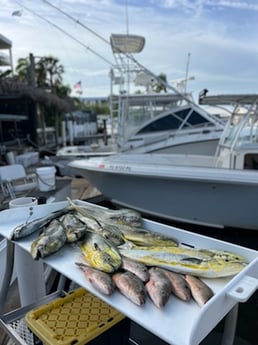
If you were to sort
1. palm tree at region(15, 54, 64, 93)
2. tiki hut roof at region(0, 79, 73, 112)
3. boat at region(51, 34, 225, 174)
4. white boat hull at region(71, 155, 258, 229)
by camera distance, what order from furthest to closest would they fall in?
1. palm tree at region(15, 54, 64, 93)
2. tiki hut roof at region(0, 79, 73, 112)
3. boat at region(51, 34, 225, 174)
4. white boat hull at region(71, 155, 258, 229)

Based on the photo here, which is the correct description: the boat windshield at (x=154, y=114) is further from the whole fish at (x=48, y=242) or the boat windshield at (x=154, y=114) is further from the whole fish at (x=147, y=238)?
the whole fish at (x=48, y=242)

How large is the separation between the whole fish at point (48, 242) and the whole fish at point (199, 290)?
675 millimetres

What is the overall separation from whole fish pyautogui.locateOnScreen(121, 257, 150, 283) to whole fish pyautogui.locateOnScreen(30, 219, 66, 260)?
0.37 m

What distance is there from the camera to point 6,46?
537 inches

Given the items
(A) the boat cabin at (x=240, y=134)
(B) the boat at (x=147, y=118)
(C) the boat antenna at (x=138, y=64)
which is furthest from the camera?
(B) the boat at (x=147, y=118)

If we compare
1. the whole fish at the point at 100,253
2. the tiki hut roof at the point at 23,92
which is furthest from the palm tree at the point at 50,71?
the whole fish at the point at 100,253

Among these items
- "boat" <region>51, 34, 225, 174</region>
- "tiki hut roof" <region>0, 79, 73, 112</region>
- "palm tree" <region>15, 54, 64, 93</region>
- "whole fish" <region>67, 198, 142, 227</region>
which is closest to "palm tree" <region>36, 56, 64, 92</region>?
"palm tree" <region>15, 54, 64, 93</region>

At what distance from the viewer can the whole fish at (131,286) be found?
117cm

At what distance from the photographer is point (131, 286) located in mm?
1219

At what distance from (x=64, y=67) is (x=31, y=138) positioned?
633 inches

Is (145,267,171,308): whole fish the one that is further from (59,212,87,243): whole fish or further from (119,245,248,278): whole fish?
(59,212,87,243): whole fish

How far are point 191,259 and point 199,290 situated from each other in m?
0.23

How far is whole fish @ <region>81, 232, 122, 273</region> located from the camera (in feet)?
4.52

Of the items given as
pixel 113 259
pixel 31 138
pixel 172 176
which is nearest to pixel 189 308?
pixel 113 259
